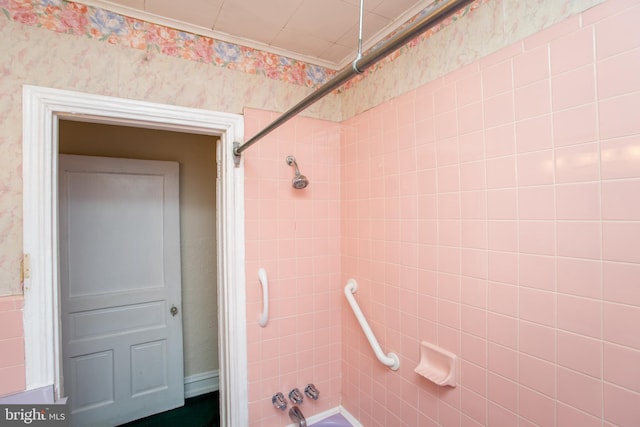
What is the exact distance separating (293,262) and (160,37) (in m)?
1.32

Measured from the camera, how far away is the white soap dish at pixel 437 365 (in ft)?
3.79

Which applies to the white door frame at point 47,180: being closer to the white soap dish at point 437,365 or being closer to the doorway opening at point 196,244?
the doorway opening at point 196,244

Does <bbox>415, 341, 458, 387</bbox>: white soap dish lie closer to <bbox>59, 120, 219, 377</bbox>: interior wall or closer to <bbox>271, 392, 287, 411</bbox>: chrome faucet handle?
<bbox>271, 392, 287, 411</bbox>: chrome faucet handle

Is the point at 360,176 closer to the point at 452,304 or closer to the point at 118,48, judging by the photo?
the point at 452,304

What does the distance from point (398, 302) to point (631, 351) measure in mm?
805

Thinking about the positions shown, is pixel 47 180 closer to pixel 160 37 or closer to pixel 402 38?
pixel 160 37

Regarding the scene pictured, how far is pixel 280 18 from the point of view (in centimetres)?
136

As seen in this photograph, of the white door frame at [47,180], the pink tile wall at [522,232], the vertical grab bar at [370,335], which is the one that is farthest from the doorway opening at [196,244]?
the pink tile wall at [522,232]

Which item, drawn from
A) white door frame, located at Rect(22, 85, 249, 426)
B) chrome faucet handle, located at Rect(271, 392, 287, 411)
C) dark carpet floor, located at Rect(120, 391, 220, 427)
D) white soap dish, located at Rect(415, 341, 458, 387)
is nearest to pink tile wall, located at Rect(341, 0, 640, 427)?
white soap dish, located at Rect(415, 341, 458, 387)

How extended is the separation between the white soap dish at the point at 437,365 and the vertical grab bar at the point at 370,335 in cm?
17

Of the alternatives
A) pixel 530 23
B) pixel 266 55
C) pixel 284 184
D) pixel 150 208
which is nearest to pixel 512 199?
pixel 530 23

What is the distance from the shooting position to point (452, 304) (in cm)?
117

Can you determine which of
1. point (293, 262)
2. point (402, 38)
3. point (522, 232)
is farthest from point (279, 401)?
point (402, 38)

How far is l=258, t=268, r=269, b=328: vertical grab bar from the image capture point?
1.52 meters
